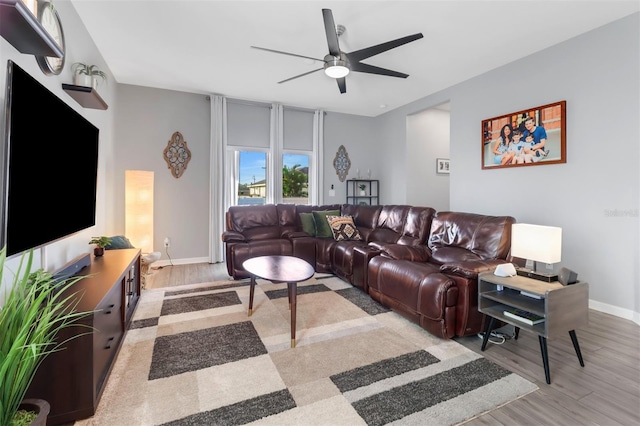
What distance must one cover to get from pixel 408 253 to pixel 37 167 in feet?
9.81

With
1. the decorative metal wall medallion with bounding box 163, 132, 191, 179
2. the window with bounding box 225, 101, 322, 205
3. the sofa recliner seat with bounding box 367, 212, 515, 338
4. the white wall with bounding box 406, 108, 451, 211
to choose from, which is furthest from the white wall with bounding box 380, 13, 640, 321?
the decorative metal wall medallion with bounding box 163, 132, 191, 179

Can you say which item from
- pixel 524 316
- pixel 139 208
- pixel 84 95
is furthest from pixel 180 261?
pixel 524 316

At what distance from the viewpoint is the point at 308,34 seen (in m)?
3.15

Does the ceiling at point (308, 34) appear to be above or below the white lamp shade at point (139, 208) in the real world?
above

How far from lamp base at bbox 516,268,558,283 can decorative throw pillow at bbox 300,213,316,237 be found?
2.94m

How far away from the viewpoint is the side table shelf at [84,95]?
2.44 metres

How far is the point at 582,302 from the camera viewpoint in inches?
80.4

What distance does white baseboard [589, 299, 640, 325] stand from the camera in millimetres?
2824

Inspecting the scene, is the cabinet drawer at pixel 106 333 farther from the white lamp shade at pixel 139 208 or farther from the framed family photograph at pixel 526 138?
the framed family photograph at pixel 526 138

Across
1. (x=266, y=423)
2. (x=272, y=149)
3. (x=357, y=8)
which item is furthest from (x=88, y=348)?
(x=272, y=149)

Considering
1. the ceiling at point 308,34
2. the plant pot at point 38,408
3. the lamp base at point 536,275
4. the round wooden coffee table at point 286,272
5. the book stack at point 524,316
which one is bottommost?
the plant pot at point 38,408

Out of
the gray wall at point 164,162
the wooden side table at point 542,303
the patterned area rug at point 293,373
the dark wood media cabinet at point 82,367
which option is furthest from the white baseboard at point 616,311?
the gray wall at point 164,162

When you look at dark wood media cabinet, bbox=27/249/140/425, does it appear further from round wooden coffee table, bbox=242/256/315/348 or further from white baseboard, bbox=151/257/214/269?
white baseboard, bbox=151/257/214/269

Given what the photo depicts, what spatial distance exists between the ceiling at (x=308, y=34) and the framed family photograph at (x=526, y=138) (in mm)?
745
